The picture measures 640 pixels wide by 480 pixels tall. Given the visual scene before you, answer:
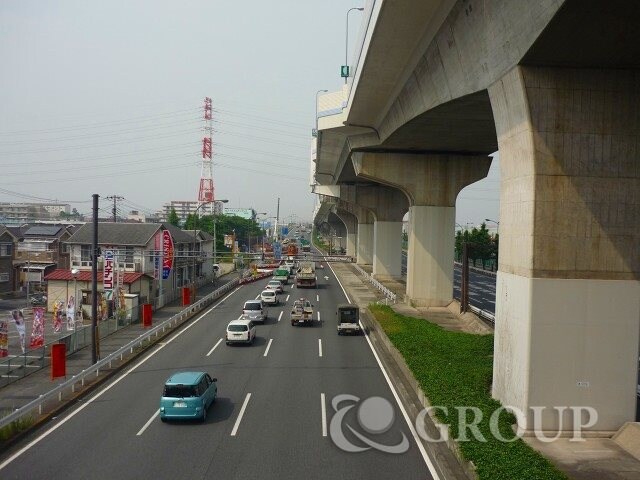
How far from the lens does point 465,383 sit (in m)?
17.9

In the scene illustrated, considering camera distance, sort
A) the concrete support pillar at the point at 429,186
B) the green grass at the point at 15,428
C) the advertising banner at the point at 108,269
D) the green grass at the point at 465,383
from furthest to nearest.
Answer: the concrete support pillar at the point at 429,186, the advertising banner at the point at 108,269, the green grass at the point at 15,428, the green grass at the point at 465,383

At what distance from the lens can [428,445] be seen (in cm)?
1458

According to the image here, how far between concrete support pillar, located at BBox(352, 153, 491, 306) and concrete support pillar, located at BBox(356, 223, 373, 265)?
4804 cm

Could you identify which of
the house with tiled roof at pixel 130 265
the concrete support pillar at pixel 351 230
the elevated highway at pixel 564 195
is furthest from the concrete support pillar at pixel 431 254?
the concrete support pillar at pixel 351 230

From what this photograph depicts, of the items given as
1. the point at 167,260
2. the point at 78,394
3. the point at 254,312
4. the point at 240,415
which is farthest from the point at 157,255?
the point at 240,415

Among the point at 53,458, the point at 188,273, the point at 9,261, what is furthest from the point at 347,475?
the point at 9,261

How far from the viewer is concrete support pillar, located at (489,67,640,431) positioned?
14.2 m

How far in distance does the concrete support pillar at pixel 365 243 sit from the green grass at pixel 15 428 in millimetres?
73345

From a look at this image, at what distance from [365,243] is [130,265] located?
49.3 meters

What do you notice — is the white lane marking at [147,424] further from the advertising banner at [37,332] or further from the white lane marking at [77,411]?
the advertising banner at [37,332]

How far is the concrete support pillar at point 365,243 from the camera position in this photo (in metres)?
88.3

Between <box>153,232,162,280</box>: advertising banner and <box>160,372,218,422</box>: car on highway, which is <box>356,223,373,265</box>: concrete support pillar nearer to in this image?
<box>153,232,162,280</box>: advertising banner

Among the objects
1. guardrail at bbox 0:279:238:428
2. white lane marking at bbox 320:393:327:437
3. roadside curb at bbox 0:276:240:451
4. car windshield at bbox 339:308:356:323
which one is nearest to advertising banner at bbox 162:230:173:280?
guardrail at bbox 0:279:238:428

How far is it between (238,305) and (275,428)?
2911 centimetres
